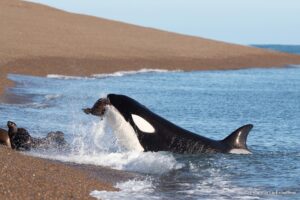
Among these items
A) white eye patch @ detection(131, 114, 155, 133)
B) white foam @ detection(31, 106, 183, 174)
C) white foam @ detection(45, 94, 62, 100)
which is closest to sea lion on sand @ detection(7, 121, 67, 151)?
white foam @ detection(31, 106, 183, 174)

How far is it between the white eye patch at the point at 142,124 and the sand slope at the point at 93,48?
24.0 m

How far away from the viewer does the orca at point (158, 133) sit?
1366cm

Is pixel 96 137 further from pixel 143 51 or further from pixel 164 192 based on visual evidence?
pixel 143 51

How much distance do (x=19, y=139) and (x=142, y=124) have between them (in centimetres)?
262

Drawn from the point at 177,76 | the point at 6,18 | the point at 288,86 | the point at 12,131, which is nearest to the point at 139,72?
the point at 177,76

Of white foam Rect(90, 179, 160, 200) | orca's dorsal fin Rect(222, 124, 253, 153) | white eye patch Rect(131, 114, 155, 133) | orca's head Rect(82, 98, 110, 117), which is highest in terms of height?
orca's head Rect(82, 98, 110, 117)

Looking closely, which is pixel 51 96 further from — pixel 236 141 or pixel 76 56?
pixel 76 56

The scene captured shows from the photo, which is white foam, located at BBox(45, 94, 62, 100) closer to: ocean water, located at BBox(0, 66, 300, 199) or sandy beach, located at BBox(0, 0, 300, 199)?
ocean water, located at BBox(0, 66, 300, 199)

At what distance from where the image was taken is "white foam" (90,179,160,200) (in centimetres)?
1116

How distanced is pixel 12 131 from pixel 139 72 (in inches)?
1330

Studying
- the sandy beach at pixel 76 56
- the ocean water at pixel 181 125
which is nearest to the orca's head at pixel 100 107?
the ocean water at pixel 181 125

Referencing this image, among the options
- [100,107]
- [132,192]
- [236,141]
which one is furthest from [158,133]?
[132,192]

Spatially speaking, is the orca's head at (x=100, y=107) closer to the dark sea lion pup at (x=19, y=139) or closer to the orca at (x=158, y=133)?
the orca at (x=158, y=133)

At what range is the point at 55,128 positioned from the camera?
19.2 meters
